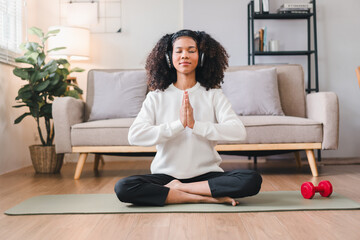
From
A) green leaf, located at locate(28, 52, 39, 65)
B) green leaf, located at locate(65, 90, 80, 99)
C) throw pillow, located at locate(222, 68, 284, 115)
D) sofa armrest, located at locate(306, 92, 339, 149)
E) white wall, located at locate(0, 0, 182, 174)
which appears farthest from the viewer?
white wall, located at locate(0, 0, 182, 174)

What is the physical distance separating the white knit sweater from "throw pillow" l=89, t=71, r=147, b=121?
1.24m

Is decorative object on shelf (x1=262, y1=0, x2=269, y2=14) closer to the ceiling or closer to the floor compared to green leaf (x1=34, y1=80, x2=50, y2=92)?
closer to the ceiling

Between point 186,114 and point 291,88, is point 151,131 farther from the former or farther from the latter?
point 291,88

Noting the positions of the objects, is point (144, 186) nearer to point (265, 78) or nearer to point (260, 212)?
point (260, 212)

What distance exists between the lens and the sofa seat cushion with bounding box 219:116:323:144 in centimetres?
262

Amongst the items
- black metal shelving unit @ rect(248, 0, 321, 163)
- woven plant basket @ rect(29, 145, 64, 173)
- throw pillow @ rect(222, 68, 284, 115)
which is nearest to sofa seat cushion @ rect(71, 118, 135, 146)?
woven plant basket @ rect(29, 145, 64, 173)

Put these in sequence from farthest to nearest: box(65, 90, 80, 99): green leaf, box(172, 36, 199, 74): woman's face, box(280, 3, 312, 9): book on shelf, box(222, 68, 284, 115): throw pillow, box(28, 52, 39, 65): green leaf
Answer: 1. box(280, 3, 312, 9): book on shelf
2. box(65, 90, 80, 99): green leaf
3. box(28, 52, 39, 65): green leaf
4. box(222, 68, 284, 115): throw pillow
5. box(172, 36, 199, 74): woman's face

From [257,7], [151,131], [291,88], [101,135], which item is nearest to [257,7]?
[257,7]

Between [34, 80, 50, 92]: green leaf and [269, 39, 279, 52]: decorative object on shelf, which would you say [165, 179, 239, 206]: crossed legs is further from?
[269, 39, 279, 52]: decorative object on shelf

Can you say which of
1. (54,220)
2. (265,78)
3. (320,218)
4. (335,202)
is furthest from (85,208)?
(265,78)

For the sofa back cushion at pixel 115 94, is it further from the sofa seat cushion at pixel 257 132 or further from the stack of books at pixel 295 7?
the stack of books at pixel 295 7

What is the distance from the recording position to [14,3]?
3.47m

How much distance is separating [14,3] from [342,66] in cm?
315

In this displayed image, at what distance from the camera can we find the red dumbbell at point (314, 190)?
1.77 metres
